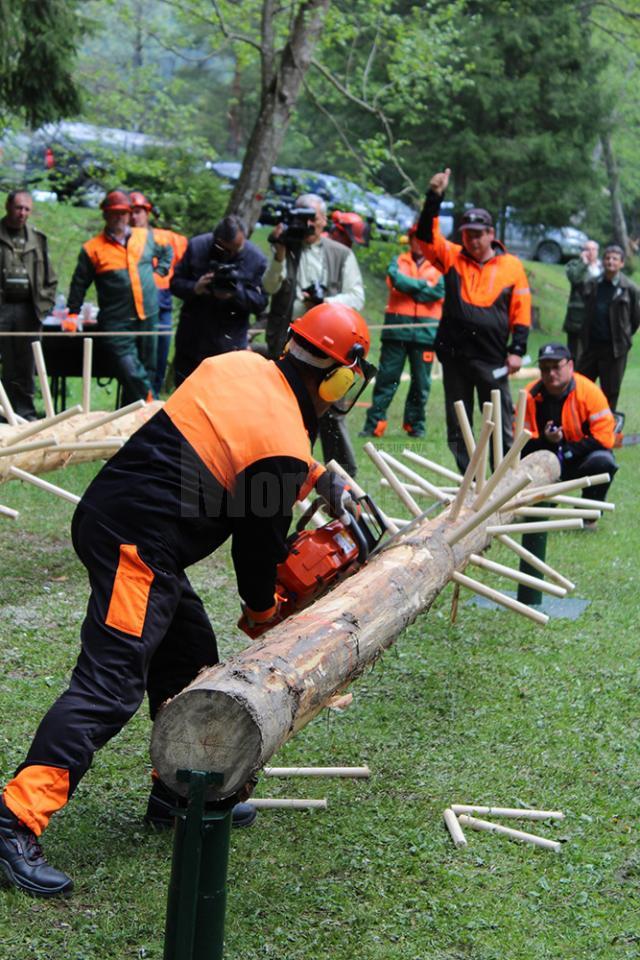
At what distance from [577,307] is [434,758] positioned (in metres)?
10.2

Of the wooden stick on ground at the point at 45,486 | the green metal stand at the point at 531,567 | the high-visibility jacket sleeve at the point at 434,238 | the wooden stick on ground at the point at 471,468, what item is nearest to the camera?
the wooden stick on ground at the point at 471,468

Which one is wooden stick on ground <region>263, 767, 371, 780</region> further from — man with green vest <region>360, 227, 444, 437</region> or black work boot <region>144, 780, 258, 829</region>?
man with green vest <region>360, 227, 444, 437</region>

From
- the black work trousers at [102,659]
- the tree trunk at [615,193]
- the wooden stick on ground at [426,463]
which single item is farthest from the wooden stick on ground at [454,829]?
the tree trunk at [615,193]

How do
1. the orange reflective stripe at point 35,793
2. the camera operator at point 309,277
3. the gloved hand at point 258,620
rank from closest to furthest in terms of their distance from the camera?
1. the orange reflective stripe at point 35,793
2. the gloved hand at point 258,620
3. the camera operator at point 309,277

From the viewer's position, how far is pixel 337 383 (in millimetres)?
4039

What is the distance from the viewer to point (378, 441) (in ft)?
38.4

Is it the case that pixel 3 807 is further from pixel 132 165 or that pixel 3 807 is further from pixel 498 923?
pixel 132 165

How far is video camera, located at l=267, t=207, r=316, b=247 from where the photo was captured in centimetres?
920

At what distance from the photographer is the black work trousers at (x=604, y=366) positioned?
491 inches

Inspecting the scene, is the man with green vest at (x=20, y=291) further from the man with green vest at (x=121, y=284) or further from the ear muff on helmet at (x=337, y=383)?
the ear muff on helmet at (x=337, y=383)

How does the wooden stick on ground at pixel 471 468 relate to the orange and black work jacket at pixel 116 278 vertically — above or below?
above

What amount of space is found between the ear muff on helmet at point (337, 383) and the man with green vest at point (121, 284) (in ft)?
21.1

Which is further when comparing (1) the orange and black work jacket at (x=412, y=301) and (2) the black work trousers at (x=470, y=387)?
(1) the orange and black work jacket at (x=412, y=301)

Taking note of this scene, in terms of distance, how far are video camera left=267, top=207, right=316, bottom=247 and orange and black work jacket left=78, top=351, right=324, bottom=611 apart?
543cm
